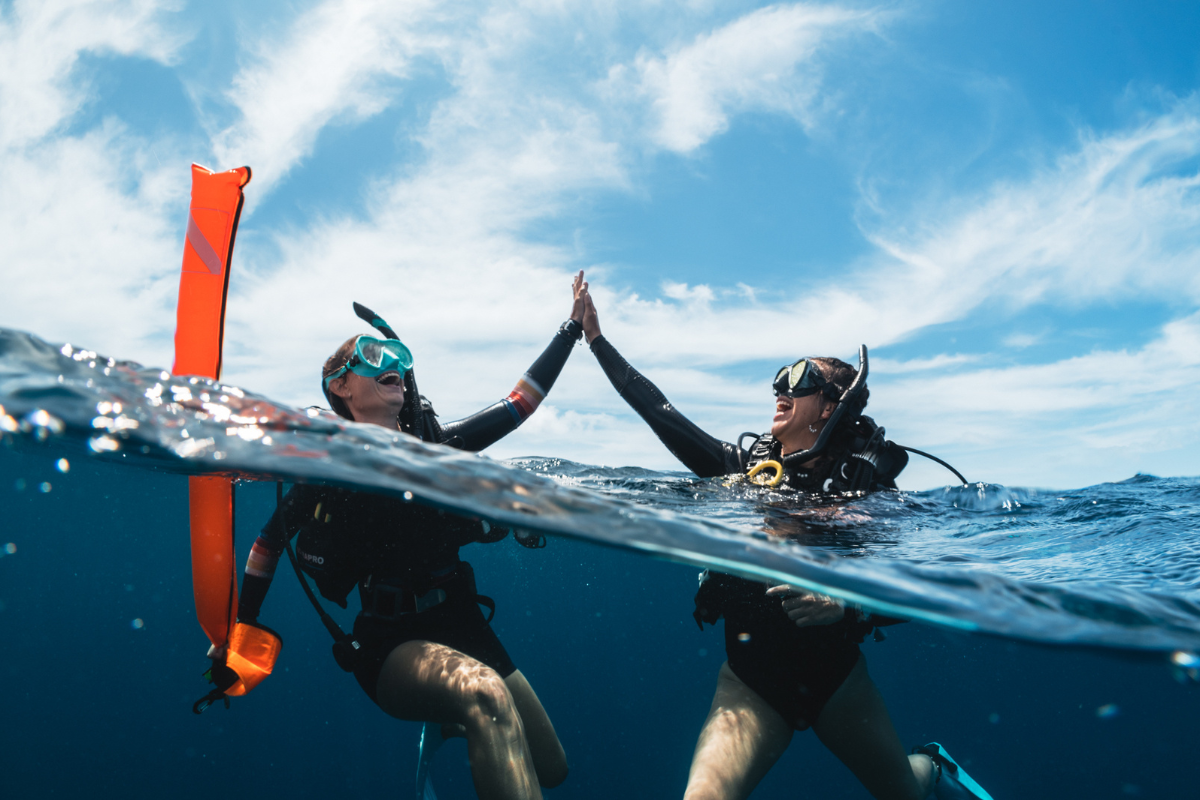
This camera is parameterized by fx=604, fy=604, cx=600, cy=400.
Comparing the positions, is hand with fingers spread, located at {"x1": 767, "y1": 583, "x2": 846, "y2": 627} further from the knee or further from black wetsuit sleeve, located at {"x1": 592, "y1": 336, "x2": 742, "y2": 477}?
black wetsuit sleeve, located at {"x1": 592, "y1": 336, "x2": 742, "y2": 477}

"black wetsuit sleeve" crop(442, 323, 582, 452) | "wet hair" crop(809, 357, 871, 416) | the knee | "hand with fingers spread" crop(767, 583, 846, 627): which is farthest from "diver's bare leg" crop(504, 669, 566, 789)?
"wet hair" crop(809, 357, 871, 416)

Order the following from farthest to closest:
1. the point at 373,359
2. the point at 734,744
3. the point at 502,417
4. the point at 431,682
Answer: the point at 502,417, the point at 373,359, the point at 734,744, the point at 431,682

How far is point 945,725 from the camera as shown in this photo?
4584 cm

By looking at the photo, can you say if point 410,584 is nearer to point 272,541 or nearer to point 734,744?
point 272,541

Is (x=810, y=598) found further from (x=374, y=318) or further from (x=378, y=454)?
(x=374, y=318)

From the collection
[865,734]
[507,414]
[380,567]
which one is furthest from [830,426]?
[380,567]

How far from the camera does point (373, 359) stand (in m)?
4.11

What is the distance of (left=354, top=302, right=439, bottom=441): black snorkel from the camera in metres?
4.36

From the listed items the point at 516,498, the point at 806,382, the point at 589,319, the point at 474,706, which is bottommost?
the point at 474,706

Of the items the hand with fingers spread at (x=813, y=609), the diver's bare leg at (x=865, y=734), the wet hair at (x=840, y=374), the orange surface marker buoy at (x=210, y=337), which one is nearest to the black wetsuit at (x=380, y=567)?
the orange surface marker buoy at (x=210, y=337)

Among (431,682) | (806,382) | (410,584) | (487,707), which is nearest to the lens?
(487,707)

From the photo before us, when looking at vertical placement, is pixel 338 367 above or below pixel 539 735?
above

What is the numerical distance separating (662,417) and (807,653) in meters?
2.26

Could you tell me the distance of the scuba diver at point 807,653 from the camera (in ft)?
11.3
